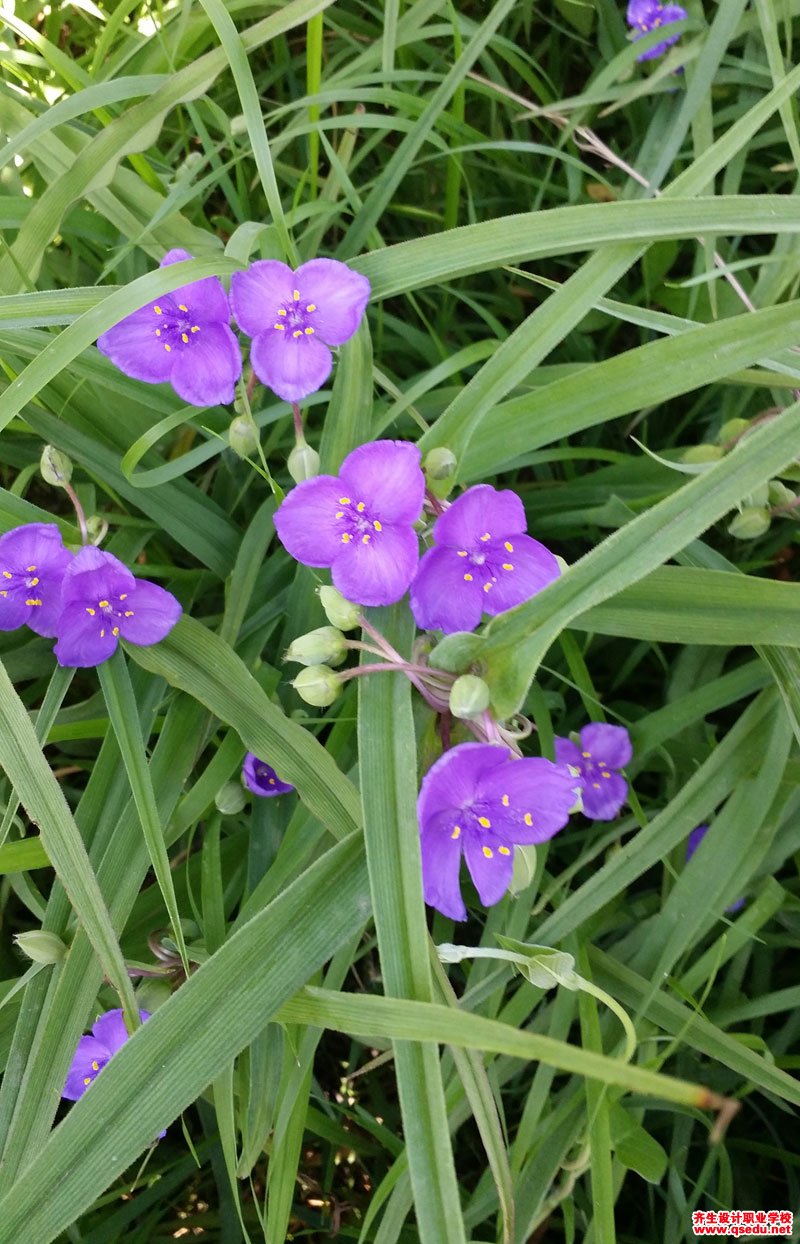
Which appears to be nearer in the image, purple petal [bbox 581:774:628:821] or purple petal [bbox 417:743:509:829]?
purple petal [bbox 417:743:509:829]

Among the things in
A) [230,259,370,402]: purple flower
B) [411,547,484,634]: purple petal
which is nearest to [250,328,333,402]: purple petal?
[230,259,370,402]: purple flower

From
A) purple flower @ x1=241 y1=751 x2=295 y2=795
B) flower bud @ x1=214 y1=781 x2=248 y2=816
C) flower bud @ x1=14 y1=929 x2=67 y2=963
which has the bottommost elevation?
flower bud @ x1=14 y1=929 x2=67 y2=963

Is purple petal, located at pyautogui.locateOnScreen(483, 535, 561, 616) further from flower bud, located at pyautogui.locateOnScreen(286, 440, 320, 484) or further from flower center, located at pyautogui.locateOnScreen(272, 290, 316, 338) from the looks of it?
flower center, located at pyautogui.locateOnScreen(272, 290, 316, 338)

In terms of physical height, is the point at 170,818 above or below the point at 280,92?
below

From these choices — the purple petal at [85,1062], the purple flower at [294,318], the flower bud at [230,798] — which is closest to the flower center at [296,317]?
the purple flower at [294,318]

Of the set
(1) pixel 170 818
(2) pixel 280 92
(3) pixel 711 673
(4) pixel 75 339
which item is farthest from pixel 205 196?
(3) pixel 711 673

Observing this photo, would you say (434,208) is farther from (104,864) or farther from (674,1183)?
(674,1183)

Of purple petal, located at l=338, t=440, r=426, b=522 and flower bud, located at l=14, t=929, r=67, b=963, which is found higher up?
purple petal, located at l=338, t=440, r=426, b=522
